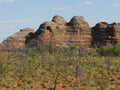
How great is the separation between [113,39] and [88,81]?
63974 mm

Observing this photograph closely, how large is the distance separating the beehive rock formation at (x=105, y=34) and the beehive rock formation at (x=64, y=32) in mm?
2068

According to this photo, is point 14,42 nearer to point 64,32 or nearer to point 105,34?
point 64,32

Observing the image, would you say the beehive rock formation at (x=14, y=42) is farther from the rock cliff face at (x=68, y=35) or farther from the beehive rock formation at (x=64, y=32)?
the beehive rock formation at (x=64, y=32)

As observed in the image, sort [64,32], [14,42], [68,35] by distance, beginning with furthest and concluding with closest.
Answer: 1. [68,35]
2. [64,32]
3. [14,42]

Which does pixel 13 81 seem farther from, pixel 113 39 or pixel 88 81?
pixel 113 39

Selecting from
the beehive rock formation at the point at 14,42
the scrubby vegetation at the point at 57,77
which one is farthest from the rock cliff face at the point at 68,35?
the scrubby vegetation at the point at 57,77

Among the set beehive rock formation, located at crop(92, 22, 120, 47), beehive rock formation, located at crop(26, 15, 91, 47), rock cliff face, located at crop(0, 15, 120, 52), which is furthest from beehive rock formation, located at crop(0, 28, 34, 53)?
beehive rock formation, located at crop(92, 22, 120, 47)

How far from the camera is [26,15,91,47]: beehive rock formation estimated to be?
102 meters

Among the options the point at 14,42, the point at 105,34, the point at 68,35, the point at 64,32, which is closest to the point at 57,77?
the point at 105,34

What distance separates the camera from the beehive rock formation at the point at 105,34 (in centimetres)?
10069

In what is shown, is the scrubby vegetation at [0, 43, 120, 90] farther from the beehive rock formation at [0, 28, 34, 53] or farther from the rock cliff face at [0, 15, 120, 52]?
the rock cliff face at [0, 15, 120, 52]

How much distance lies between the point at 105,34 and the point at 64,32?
430 inches

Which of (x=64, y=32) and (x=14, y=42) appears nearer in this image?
(x=14, y=42)

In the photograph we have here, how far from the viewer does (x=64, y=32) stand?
10644 centimetres
